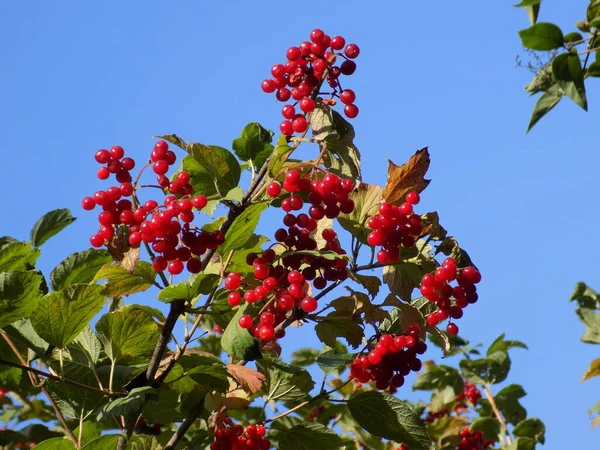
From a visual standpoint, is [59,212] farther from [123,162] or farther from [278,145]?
[278,145]

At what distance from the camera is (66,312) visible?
6.75 ft

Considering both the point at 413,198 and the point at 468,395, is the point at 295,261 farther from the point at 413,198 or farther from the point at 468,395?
the point at 468,395

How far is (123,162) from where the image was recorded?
235 cm

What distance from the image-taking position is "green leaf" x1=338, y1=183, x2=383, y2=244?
84.4 inches

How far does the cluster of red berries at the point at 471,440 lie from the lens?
451cm

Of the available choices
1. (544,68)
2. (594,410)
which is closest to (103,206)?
(544,68)

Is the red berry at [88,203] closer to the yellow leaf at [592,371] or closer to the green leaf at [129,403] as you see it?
the green leaf at [129,403]

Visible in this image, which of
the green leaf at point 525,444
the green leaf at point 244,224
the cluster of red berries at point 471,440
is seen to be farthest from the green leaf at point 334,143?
the cluster of red berries at point 471,440

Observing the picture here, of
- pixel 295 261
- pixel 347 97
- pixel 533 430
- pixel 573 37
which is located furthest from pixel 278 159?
pixel 533 430

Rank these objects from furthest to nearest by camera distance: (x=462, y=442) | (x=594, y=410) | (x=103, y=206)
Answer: (x=462, y=442) < (x=594, y=410) < (x=103, y=206)

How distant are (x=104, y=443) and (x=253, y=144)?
0.97m

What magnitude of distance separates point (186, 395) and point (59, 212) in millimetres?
826

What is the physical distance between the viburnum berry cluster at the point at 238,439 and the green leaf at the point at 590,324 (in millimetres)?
2541

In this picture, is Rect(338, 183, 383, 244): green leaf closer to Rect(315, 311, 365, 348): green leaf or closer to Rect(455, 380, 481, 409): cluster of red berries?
Rect(315, 311, 365, 348): green leaf
